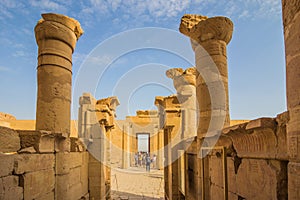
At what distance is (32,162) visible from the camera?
4004 millimetres

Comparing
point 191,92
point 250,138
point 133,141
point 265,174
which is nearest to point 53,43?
point 250,138

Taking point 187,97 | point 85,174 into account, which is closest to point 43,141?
point 85,174

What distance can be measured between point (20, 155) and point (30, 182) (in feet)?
1.76

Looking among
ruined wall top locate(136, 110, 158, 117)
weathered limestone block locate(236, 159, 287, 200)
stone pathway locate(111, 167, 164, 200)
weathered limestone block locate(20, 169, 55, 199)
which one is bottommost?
stone pathway locate(111, 167, 164, 200)

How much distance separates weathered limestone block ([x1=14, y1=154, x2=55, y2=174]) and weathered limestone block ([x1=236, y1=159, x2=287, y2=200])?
312 cm

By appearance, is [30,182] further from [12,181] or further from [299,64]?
[299,64]

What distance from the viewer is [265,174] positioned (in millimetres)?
2914

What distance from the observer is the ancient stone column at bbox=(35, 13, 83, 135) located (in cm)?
552

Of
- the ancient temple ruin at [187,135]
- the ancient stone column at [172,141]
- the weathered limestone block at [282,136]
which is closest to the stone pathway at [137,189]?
the ancient temple ruin at [187,135]

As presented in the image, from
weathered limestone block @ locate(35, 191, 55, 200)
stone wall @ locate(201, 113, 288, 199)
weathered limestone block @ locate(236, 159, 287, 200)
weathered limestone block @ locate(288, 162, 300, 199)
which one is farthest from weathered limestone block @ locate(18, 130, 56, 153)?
weathered limestone block @ locate(288, 162, 300, 199)

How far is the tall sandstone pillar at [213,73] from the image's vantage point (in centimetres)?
593

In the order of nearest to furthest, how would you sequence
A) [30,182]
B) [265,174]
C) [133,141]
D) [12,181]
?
[265,174] → [12,181] → [30,182] → [133,141]

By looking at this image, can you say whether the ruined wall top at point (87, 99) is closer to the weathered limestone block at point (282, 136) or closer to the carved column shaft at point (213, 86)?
the carved column shaft at point (213, 86)

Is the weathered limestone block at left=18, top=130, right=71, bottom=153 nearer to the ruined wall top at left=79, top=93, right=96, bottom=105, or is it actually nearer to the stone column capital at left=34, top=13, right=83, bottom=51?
the stone column capital at left=34, top=13, right=83, bottom=51
